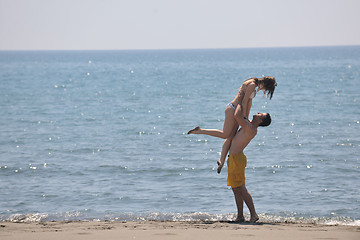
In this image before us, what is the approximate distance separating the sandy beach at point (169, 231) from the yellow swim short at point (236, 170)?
2.01 feet

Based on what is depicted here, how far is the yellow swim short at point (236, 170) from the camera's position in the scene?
24.9 ft

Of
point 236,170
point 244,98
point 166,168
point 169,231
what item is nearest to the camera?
point 169,231

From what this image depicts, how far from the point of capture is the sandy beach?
6.25 m

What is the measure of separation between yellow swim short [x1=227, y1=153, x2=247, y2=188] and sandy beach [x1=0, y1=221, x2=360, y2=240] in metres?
0.61

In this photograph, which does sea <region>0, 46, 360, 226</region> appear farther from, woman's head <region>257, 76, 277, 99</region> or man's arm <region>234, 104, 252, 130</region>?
man's arm <region>234, 104, 252, 130</region>

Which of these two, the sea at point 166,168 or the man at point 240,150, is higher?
the man at point 240,150

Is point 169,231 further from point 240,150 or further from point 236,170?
point 240,150

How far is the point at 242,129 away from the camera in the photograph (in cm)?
768

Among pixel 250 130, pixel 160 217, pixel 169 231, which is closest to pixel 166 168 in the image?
pixel 160 217

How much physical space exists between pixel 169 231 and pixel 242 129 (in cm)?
195

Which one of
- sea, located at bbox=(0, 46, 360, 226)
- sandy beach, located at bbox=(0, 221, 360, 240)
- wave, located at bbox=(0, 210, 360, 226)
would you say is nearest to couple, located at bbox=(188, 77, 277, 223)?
sea, located at bbox=(0, 46, 360, 226)

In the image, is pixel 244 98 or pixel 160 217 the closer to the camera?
pixel 244 98

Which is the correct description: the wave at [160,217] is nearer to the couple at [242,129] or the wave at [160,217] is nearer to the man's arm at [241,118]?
the couple at [242,129]

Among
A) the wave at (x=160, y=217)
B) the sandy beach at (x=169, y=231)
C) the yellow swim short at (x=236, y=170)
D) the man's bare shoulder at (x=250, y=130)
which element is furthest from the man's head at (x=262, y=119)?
the wave at (x=160, y=217)
